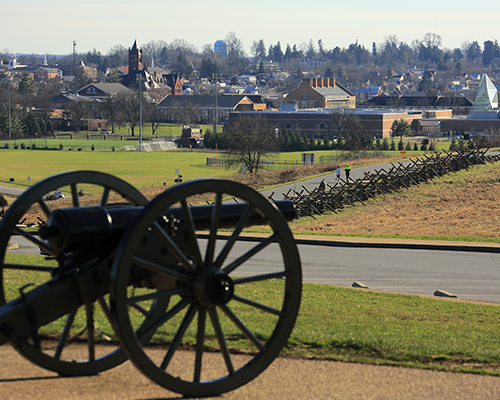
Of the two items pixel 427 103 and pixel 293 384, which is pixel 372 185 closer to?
pixel 293 384

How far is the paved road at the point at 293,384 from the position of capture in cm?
563

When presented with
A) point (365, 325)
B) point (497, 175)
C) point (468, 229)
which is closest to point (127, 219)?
point (365, 325)

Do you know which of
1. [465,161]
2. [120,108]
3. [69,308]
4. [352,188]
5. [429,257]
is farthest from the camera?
[120,108]

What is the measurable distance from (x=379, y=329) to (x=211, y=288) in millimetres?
4301

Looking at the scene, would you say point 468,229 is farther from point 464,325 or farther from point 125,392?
point 125,392

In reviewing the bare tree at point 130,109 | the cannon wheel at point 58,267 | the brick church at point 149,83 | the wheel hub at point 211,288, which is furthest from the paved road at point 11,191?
the brick church at point 149,83

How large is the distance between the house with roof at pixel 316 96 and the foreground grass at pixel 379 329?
148163 millimetres

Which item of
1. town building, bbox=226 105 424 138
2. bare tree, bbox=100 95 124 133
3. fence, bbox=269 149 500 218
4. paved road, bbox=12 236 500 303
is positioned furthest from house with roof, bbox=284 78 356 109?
paved road, bbox=12 236 500 303

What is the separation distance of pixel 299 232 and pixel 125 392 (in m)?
20.2

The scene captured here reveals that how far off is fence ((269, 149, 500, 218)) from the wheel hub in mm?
21858

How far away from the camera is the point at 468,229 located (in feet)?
86.4

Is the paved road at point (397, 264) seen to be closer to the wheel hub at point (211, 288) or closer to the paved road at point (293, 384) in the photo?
the paved road at point (293, 384)

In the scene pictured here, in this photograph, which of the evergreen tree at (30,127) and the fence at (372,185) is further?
the evergreen tree at (30,127)

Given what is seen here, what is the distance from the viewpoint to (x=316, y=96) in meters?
160
